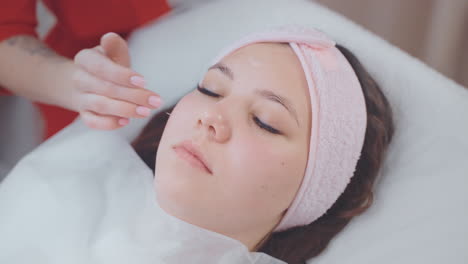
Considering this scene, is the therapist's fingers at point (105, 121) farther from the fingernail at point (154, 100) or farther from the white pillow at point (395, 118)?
the white pillow at point (395, 118)

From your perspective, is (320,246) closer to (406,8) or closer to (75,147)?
(75,147)

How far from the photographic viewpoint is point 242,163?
0.73 m

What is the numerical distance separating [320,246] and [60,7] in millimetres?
821

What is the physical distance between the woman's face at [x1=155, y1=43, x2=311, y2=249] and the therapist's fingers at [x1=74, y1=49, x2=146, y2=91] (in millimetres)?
84

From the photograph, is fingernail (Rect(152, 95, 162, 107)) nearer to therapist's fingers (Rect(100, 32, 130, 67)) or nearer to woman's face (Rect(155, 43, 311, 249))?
woman's face (Rect(155, 43, 311, 249))

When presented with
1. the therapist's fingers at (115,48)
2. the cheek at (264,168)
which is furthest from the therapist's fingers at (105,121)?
the cheek at (264,168)

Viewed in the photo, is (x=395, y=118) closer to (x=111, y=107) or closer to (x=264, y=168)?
(x=264, y=168)

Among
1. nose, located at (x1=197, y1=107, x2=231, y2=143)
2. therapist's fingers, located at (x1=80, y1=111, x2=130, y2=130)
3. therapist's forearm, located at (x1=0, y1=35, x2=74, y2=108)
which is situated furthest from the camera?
therapist's forearm, located at (x1=0, y1=35, x2=74, y2=108)

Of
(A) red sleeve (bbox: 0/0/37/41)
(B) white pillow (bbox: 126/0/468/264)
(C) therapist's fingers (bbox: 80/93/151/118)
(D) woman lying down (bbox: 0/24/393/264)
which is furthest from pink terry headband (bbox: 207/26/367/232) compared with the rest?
(A) red sleeve (bbox: 0/0/37/41)

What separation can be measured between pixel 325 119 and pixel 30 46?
0.67m

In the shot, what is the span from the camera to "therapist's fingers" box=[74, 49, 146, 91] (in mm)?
800

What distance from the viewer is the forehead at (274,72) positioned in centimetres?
78

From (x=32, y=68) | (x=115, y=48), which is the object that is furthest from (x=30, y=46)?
(x=115, y=48)

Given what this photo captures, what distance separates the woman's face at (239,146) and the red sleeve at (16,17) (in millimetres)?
504
